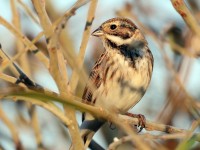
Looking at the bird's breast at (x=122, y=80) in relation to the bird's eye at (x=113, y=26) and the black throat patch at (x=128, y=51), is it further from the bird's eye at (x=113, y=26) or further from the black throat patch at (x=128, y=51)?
the bird's eye at (x=113, y=26)

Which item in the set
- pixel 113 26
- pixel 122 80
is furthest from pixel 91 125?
pixel 113 26

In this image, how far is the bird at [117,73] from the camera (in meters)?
3.58

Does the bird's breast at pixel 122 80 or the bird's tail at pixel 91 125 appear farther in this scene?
the bird's breast at pixel 122 80

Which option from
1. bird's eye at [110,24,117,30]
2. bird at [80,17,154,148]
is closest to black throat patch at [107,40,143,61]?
bird at [80,17,154,148]

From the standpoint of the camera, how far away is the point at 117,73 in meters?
3.59

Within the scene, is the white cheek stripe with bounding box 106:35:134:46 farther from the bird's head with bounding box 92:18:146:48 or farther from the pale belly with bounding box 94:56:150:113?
the pale belly with bounding box 94:56:150:113

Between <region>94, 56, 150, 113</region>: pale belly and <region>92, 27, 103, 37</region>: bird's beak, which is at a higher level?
<region>92, 27, 103, 37</region>: bird's beak

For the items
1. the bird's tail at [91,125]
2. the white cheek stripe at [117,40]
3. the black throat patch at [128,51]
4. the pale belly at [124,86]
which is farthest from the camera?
the white cheek stripe at [117,40]

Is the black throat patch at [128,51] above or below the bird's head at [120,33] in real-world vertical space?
below

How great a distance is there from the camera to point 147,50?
Answer: 380 centimetres

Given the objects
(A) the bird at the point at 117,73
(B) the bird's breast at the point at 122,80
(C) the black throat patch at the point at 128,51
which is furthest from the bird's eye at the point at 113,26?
(B) the bird's breast at the point at 122,80

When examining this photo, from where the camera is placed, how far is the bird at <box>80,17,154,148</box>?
11.8 feet

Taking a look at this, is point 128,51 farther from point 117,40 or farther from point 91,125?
point 91,125

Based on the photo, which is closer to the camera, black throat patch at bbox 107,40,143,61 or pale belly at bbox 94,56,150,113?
pale belly at bbox 94,56,150,113
